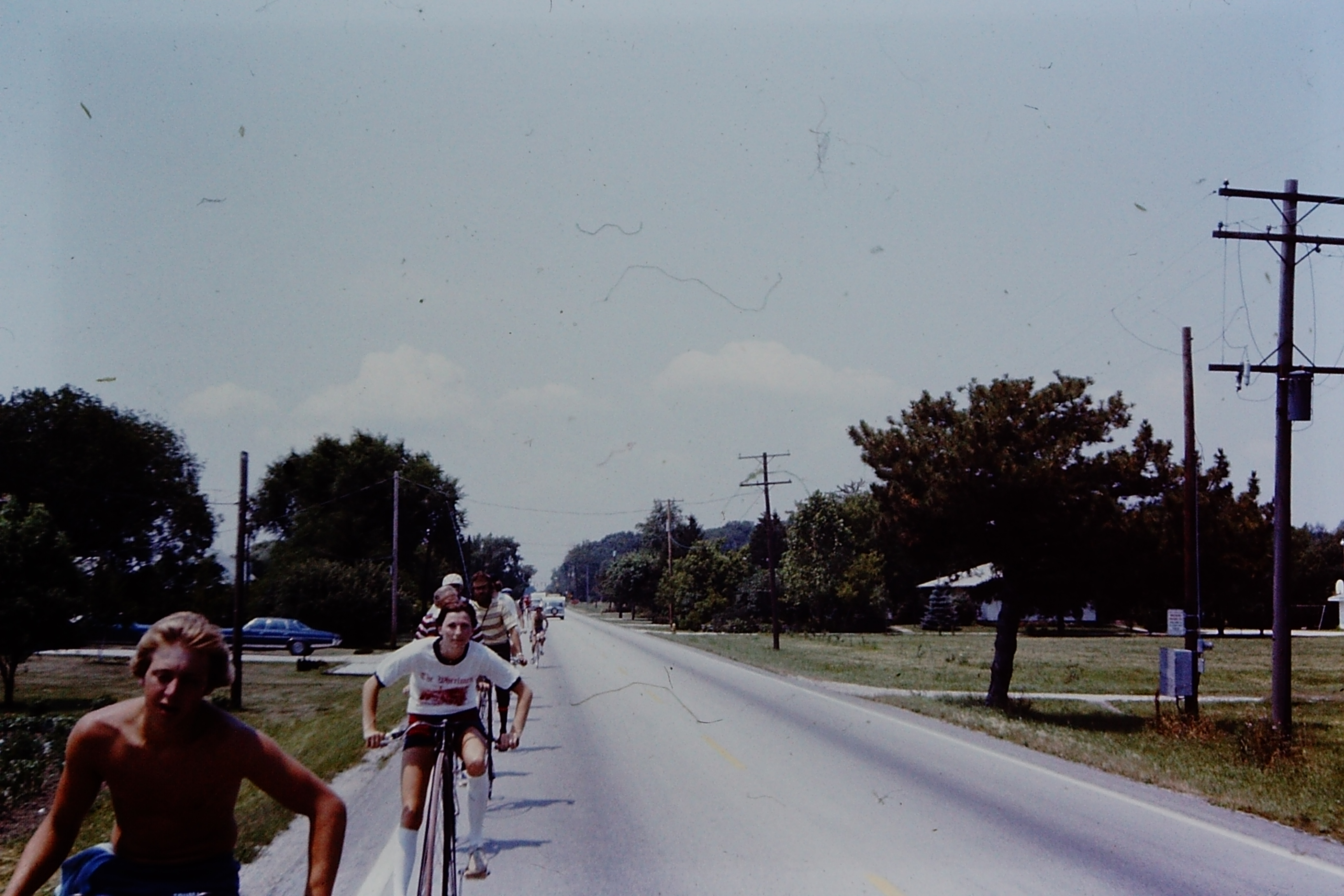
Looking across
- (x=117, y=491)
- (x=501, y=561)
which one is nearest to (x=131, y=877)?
(x=117, y=491)

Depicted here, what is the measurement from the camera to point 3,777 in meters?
14.1

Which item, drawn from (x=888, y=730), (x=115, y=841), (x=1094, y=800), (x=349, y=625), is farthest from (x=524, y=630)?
(x=115, y=841)

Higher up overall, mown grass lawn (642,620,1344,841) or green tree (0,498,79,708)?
green tree (0,498,79,708)

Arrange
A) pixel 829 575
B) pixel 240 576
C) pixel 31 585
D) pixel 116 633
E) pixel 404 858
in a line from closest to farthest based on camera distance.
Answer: pixel 404 858
pixel 31 585
pixel 240 576
pixel 116 633
pixel 829 575

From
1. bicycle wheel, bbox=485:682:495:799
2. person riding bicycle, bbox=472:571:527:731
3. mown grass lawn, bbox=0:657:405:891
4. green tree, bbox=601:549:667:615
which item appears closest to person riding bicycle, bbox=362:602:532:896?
bicycle wheel, bbox=485:682:495:799

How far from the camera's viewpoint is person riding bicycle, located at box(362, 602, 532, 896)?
22.6ft

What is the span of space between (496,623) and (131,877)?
10.3m

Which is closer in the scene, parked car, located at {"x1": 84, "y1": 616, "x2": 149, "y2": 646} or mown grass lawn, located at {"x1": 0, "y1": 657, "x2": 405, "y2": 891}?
mown grass lawn, located at {"x1": 0, "y1": 657, "x2": 405, "y2": 891}

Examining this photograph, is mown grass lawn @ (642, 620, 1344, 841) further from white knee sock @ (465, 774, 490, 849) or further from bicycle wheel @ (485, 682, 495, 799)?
white knee sock @ (465, 774, 490, 849)

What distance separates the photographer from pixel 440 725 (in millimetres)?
7223

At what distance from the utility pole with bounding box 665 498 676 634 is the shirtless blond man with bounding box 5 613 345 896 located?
6618cm

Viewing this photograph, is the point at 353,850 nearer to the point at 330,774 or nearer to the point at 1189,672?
the point at 330,774

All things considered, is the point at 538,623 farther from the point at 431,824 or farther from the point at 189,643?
the point at 189,643

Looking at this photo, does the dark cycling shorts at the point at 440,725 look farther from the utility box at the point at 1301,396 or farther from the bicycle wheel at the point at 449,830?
the utility box at the point at 1301,396
